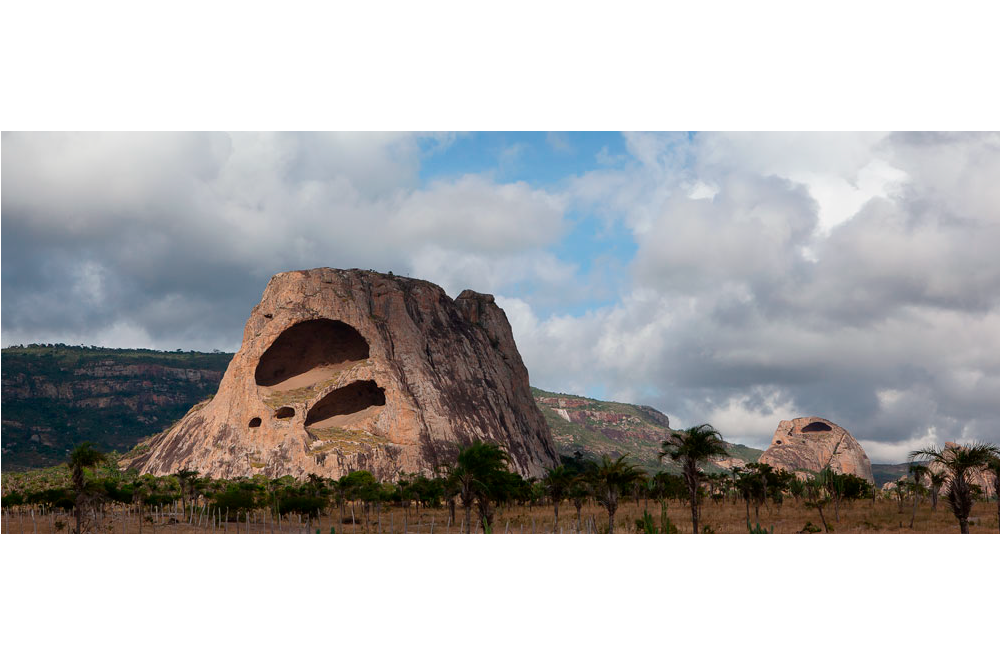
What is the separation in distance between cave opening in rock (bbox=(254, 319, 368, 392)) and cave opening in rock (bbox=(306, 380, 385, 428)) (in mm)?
4065

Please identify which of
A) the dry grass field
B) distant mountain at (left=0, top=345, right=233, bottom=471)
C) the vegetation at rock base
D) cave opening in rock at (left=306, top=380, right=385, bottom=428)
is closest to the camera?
the vegetation at rock base

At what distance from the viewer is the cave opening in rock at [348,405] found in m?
103

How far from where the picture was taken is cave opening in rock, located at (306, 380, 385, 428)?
10275 centimetres

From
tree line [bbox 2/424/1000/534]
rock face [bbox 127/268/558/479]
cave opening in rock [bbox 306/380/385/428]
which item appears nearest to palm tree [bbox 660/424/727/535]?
tree line [bbox 2/424/1000/534]

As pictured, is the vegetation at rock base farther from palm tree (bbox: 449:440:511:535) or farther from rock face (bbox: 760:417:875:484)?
rock face (bbox: 760:417:875:484)

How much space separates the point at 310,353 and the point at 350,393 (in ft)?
36.9

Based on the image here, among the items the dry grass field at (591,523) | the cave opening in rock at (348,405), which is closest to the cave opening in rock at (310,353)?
the cave opening in rock at (348,405)

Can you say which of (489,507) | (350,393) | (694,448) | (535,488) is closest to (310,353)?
(350,393)
